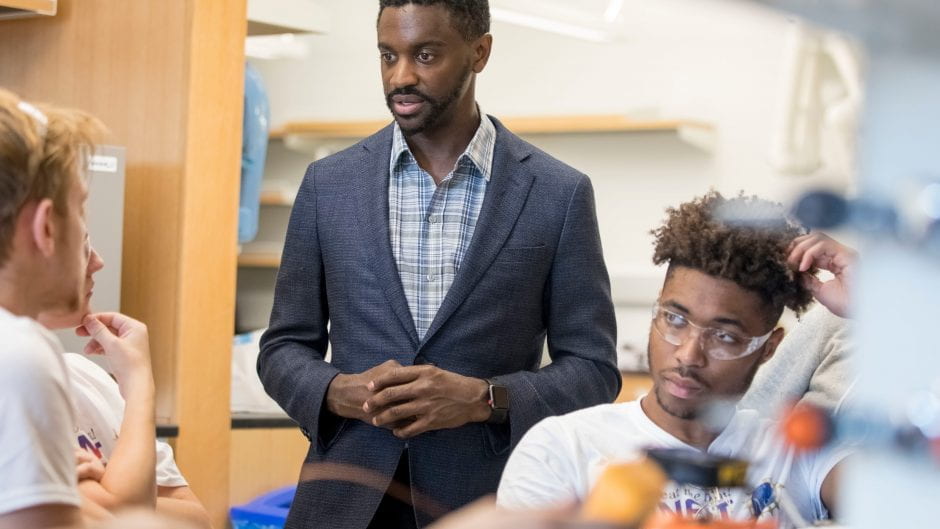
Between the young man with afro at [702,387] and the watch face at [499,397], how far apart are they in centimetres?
24

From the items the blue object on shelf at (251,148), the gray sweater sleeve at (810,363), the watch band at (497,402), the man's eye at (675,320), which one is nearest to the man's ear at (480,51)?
the watch band at (497,402)

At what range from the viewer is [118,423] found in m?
1.57

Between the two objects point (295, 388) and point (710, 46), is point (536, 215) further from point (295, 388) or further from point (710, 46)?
point (710, 46)

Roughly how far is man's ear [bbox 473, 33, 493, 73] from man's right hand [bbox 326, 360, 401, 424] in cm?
48

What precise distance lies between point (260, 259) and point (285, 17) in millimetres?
1687

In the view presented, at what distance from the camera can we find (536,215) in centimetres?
178

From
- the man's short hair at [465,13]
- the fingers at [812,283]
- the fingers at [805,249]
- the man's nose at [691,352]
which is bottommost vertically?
the man's nose at [691,352]

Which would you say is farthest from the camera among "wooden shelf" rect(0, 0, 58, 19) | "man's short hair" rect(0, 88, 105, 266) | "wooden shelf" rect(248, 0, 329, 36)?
"wooden shelf" rect(248, 0, 329, 36)

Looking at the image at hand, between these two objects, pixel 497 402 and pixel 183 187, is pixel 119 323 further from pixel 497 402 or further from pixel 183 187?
pixel 183 187

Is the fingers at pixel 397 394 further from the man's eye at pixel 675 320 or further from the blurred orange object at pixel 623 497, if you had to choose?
the blurred orange object at pixel 623 497

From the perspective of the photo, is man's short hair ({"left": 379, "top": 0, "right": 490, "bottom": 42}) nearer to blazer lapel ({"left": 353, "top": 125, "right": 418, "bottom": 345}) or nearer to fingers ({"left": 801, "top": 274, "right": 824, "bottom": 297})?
blazer lapel ({"left": 353, "top": 125, "right": 418, "bottom": 345})

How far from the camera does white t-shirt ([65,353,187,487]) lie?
1.50m

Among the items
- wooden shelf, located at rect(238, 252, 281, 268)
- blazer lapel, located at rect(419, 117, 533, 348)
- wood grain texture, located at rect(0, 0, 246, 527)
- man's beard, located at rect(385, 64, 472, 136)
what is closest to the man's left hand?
blazer lapel, located at rect(419, 117, 533, 348)

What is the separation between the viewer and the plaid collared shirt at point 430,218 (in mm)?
1744
